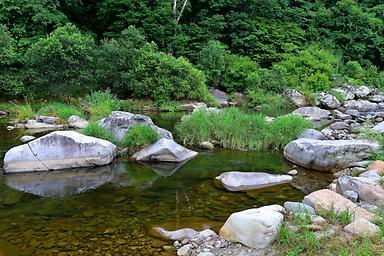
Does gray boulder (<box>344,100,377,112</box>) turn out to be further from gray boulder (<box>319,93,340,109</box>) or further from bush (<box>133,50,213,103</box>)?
bush (<box>133,50,213,103</box>)

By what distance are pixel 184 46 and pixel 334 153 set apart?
21.9 metres

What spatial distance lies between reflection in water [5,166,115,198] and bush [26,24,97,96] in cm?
1202

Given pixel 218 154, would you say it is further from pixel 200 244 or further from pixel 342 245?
pixel 342 245

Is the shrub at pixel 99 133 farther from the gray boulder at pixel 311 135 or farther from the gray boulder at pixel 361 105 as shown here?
the gray boulder at pixel 361 105

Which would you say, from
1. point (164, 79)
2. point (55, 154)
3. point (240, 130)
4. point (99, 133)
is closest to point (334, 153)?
point (240, 130)

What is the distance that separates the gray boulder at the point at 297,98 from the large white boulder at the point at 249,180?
1651 cm

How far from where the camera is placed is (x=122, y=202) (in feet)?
25.3

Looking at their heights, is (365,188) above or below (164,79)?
above

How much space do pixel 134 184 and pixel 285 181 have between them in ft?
11.4

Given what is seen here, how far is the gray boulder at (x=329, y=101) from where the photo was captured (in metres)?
23.2

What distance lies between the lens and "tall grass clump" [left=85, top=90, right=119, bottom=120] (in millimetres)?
17047

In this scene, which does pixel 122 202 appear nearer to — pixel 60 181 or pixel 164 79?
pixel 60 181

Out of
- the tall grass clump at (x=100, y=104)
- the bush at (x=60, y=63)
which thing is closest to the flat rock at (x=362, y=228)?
the tall grass clump at (x=100, y=104)

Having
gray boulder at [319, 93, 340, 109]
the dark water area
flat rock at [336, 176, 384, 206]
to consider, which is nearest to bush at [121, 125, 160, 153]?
the dark water area
